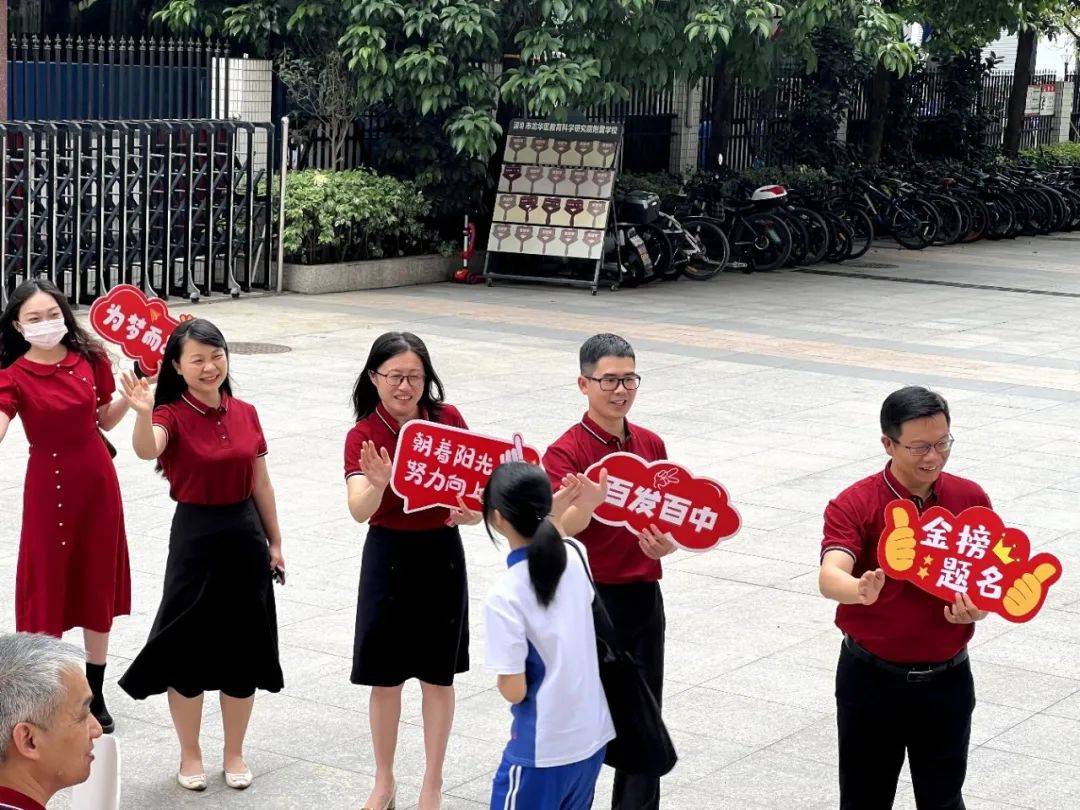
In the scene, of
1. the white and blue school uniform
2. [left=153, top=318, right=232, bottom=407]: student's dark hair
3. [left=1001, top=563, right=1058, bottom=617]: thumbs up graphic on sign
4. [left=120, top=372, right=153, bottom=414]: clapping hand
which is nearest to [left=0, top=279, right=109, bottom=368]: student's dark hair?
[left=120, top=372, right=153, bottom=414]: clapping hand

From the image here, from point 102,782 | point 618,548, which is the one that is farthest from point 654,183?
point 102,782

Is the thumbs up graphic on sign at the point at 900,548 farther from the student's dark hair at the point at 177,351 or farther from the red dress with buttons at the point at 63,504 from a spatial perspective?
the red dress with buttons at the point at 63,504

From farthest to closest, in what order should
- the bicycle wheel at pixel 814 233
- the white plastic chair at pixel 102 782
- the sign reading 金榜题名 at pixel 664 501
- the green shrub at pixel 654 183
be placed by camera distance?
the bicycle wheel at pixel 814 233
the green shrub at pixel 654 183
the sign reading 金榜题名 at pixel 664 501
the white plastic chair at pixel 102 782

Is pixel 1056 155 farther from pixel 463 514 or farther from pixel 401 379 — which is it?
pixel 463 514

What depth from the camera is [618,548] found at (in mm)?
4664

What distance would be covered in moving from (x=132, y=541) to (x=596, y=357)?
147 inches

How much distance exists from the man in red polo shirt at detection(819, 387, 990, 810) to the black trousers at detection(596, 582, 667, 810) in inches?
23.2

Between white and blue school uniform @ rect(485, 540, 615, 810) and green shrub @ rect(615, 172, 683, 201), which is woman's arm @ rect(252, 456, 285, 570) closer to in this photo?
white and blue school uniform @ rect(485, 540, 615, 810)

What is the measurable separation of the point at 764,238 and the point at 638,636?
50.5 ft

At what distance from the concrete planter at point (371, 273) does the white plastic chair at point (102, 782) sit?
1360 cm

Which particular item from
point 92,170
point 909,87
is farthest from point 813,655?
point 909,87

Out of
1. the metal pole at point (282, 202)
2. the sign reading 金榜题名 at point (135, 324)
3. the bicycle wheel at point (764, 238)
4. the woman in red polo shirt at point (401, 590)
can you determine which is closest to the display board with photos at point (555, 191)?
the metal pole at point (282, 202)

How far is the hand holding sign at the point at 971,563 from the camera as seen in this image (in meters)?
4.02

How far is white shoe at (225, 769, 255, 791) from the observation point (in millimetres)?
5152
